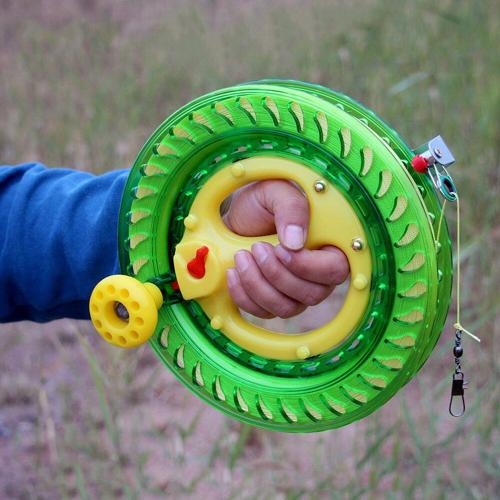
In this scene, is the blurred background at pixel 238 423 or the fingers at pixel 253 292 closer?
the fingers at pixel 253 292

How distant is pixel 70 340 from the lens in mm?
1899

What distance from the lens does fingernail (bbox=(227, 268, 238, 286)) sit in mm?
944

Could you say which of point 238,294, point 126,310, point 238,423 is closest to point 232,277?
point 238,294

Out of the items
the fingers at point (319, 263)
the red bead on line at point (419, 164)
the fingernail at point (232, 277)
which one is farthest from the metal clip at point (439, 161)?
the fingernail at point (232, 277)

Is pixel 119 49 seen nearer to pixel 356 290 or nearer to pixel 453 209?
pixel 453 209

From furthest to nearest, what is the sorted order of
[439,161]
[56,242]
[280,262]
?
[56,242] < [280,262] < [439,161]

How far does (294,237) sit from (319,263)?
0.15 ft

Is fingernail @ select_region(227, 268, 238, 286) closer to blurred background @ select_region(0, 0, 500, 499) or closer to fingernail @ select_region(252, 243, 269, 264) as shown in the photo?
fingernail @ select_region(252, 243, 269, 264)

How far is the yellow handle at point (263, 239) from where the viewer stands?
33.9 inches

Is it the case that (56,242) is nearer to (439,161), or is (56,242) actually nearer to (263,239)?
(263,239)

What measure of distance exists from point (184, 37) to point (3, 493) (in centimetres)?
236

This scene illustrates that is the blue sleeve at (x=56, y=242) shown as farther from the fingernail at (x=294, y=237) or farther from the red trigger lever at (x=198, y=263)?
the fingernail at (x=294, y=237)

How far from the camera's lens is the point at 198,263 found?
37.0 inches

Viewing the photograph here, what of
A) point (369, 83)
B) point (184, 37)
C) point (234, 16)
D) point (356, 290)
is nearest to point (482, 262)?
point (369, 83)
